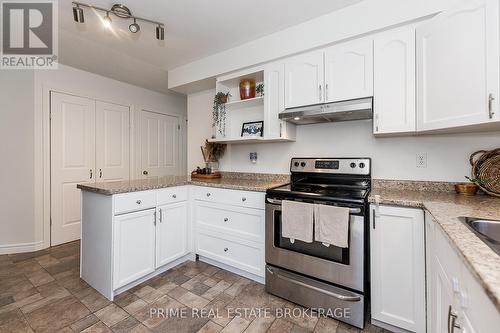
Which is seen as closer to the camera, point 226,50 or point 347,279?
point 347,279

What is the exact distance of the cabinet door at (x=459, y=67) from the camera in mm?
1257

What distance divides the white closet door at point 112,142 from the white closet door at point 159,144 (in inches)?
11.5

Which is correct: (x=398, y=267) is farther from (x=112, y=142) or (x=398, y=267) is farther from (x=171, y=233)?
(x=112, y=142)

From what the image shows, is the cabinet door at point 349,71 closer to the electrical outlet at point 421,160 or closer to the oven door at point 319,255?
the electrical outlet at point 421,160

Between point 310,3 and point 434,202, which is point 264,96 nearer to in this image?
point 310,3

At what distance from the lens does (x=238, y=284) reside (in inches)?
83.6

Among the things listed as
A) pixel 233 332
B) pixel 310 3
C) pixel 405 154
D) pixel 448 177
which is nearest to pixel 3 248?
pixel 233 332

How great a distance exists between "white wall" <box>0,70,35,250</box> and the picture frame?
259 centimetres

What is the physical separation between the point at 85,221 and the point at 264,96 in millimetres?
2042

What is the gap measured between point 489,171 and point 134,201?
8.74 feet

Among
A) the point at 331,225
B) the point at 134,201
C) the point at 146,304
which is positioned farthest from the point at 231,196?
the point at 146,304

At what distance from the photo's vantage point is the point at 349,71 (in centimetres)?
193

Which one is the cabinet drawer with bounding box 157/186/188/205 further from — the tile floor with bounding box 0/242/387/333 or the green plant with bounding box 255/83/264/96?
the green plant with bounding box 255/83/264/96

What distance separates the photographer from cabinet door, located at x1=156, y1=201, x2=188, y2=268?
2.21m
